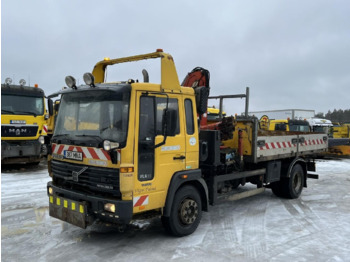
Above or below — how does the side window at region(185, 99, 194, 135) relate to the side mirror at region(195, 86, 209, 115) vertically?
below

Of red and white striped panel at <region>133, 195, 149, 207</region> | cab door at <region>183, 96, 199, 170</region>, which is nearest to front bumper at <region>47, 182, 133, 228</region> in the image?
red and white striped panel at <region>133, 195, 149, 207</region>

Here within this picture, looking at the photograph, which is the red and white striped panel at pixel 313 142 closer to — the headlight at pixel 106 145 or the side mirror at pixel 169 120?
the side mirror at pixel 169 120

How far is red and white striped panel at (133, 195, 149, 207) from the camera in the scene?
15.0 ft

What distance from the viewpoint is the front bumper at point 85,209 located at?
4441 mm

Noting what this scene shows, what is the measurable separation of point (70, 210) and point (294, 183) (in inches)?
234

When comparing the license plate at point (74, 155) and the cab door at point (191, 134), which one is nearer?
the license plate at point (74, 155)

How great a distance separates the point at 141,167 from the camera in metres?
4.65

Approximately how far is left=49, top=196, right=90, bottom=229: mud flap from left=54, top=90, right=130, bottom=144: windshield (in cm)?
100

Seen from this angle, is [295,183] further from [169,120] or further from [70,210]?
[70,210]

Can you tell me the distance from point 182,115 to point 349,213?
4.55m

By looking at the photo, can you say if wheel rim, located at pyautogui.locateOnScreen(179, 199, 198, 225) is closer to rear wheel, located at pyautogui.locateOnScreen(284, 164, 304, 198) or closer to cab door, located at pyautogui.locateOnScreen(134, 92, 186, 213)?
cab door, located at pyautogui.locateOnScreen(134, 92, 186, 213)

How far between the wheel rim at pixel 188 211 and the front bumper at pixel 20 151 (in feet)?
27.7

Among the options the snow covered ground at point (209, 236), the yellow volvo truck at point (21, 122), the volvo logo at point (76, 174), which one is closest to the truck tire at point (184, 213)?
the snow covered ground at point (209, 236)

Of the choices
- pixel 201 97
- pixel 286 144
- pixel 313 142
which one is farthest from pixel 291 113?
pixel 201 97
